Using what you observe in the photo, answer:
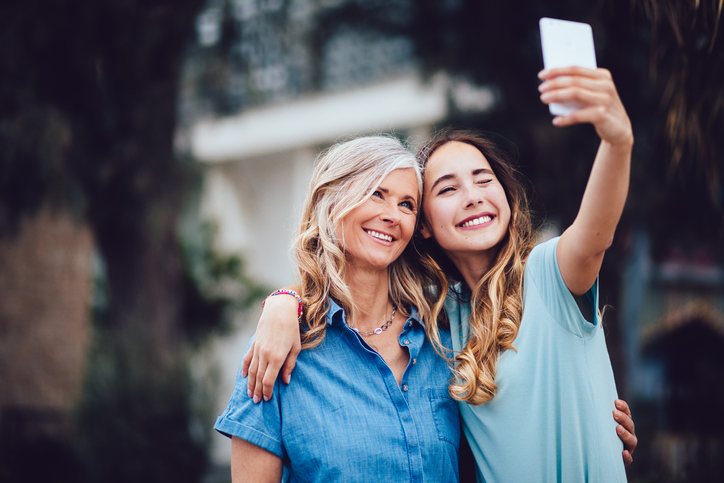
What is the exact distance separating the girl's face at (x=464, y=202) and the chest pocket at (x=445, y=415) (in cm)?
52

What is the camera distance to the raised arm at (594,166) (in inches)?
52.8

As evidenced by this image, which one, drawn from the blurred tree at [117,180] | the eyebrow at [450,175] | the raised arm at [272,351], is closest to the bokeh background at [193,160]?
the blurred tree at [117,180]

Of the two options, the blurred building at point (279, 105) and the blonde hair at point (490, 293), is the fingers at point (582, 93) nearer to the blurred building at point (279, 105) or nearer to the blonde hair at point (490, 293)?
the blonde hair at point (490, 293)

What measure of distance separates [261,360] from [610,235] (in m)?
1.06

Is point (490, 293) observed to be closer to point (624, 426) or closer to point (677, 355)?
point (624, 426)

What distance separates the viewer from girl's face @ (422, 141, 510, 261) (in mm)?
2146

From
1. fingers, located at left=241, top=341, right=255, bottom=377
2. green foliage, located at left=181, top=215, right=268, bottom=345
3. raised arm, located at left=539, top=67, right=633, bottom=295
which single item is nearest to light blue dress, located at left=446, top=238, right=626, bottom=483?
raised arm, located at left=539, top=67, right=633, bottom=295

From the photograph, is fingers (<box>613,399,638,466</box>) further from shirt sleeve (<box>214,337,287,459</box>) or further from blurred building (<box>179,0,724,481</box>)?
blurred building (<box>179,0,724,481</box>)

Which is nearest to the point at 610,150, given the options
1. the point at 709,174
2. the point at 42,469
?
the point at 709,174

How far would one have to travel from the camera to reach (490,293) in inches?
82.9

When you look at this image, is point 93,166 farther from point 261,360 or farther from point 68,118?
point 261,360

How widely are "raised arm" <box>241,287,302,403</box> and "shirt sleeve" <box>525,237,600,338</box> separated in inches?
30.9

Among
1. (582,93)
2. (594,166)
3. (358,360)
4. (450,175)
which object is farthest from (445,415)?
(582,93)

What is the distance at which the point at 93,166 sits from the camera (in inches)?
223
